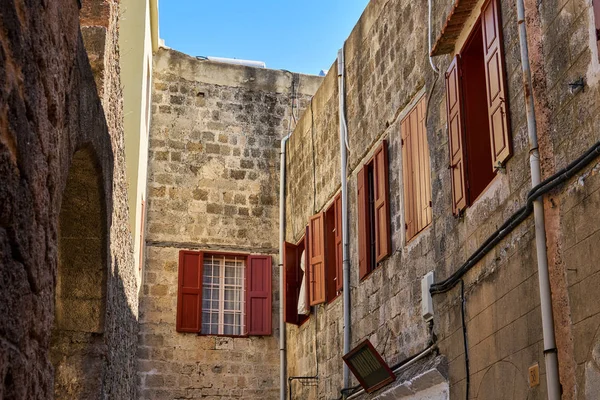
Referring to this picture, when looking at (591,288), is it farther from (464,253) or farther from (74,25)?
(74,25)

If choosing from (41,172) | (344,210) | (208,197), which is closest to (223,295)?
(208,197)

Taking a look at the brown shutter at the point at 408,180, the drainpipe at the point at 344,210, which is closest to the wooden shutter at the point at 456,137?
the brown shutter at the point at 408,180

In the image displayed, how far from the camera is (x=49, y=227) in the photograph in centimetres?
327

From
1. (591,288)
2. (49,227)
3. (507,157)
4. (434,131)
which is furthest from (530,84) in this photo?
(49,227)

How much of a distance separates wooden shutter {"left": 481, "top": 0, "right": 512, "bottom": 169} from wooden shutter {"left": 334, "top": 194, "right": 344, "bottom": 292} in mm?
4542

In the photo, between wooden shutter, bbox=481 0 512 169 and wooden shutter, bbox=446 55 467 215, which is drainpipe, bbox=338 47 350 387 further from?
wooden shutter, bbox=481 0 512 169

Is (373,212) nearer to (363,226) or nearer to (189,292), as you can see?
(363,226)

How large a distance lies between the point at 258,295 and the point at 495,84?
24.8ft

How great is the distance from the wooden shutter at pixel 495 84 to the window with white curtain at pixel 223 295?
753 centimetres

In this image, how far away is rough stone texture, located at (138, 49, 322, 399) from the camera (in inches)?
496

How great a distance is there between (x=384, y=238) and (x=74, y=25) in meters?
5.89

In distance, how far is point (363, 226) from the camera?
986 cm

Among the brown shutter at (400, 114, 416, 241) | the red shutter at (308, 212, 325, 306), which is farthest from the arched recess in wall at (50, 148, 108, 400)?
the red shutter at (308, 212, 325, 306)

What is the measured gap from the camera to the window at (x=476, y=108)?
6.20 m
